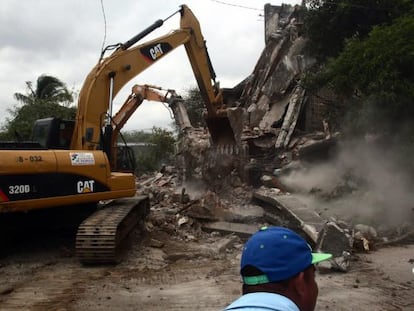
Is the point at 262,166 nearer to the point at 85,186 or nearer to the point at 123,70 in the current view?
the point at 123,70

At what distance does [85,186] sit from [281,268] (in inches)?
286

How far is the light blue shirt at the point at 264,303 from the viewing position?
1434 mm

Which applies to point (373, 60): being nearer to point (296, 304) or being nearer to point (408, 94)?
point (408, 94)

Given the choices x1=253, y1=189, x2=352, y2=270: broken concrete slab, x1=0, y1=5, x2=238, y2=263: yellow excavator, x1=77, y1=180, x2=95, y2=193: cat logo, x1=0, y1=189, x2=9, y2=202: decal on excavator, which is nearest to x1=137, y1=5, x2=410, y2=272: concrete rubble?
x1=253, y1=189, x2=352, y2=270: broken concrete slab

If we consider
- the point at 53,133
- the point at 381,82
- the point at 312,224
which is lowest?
the point at 312,224

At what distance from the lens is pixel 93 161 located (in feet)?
28.2

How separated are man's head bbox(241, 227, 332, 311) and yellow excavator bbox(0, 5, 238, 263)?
6.24 metres

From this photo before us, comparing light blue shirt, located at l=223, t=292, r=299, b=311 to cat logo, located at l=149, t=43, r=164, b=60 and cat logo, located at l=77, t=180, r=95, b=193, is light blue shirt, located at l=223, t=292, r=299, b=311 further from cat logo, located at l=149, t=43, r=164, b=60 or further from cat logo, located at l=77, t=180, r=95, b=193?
cat logo, located at l=149, t=43, r=164, b=60

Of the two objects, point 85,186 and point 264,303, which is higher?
point 264,303

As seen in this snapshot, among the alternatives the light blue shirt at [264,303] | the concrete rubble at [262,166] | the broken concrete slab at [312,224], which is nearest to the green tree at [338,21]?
the concrete rubble at [262,166]

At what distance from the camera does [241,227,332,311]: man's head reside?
4.99 ft

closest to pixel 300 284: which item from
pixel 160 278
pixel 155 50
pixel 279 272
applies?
pixel 279 272

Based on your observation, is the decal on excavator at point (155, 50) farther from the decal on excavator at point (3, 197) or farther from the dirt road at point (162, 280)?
the decal on excavator at point (3, 197)

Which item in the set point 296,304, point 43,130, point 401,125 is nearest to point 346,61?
point 401,125
